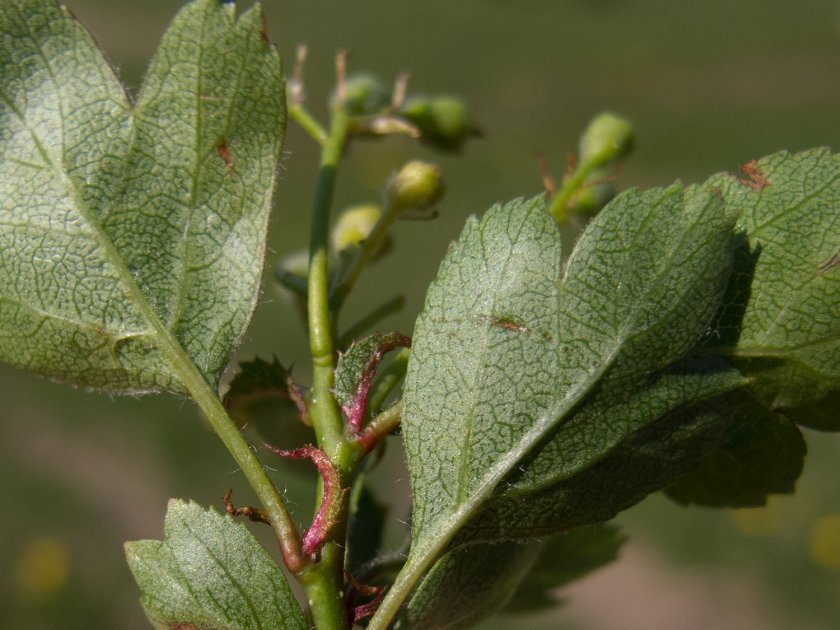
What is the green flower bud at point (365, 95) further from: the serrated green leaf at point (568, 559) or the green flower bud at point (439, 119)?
the serrated green leaf at point (568, 559)

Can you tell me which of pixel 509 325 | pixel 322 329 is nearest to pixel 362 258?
pixel 322 329

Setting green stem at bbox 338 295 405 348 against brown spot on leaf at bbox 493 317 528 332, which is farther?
green stem at bbox 338 295 405 348

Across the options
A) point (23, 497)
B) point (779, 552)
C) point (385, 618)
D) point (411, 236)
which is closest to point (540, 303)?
point (385, 618)

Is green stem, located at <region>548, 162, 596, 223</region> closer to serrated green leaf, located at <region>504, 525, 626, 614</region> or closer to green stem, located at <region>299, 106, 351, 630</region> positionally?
green stem, located at <region>299, 106, 351, 630</region>

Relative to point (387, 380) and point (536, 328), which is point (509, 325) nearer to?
point (536, 328)

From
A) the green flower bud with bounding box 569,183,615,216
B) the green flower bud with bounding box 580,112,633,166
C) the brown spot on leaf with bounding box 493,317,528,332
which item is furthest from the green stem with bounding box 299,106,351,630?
the green flower bud with bounding box 580,112,633,166
